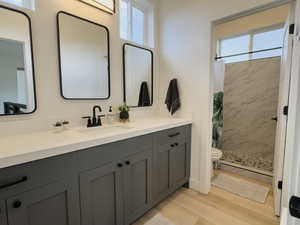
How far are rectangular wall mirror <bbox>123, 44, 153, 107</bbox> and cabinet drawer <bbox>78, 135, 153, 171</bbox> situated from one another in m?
0.73

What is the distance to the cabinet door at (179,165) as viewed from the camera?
1844 mm

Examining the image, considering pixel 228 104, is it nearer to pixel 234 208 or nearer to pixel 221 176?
pixel 221 176

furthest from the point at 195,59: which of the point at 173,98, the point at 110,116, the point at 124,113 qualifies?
the point at 110,116

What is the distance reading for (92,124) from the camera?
161 centimetres

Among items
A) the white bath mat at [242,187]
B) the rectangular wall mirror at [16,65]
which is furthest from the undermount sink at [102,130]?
the white bath mat at [242,187]

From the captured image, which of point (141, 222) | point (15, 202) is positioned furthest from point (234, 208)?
point (15, 202)

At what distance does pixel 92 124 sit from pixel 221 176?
2024 millimetres

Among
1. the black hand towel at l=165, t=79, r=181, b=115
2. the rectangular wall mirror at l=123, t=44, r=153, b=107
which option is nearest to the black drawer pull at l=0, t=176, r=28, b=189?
the rectangular wall mirror at l=123, t=44, r=153, b=107

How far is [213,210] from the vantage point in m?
1.72

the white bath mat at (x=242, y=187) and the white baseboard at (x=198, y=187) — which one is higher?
the white baseboard at (x=198, y=187)

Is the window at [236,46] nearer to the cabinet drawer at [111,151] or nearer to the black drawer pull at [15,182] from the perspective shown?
the cabinet drawer at [111,151]

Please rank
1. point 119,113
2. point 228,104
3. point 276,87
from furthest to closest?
point 228,104, point 276,87, point 119,113

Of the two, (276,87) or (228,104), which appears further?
(228,104)

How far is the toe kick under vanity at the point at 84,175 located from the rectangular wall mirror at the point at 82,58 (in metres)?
0.45
